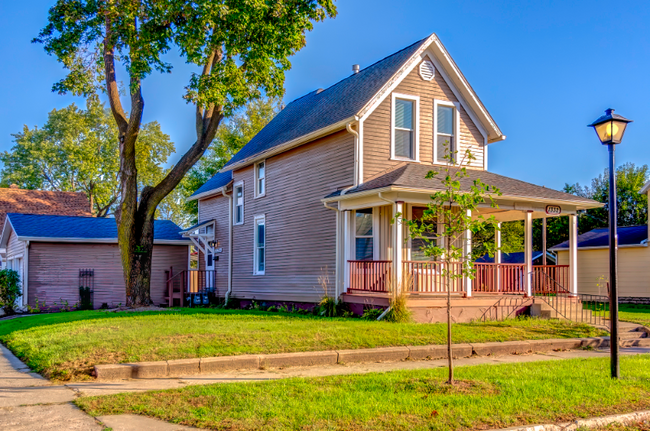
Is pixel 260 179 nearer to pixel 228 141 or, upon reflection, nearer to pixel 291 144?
pixel 291 144

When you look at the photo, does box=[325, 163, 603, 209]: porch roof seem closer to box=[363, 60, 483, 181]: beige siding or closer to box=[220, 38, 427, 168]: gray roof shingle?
box=[363, 60, 483, 181]: beige siding

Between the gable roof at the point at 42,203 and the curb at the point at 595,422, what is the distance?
35.1 meters

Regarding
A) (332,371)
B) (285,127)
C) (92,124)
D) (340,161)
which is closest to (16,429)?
(332,371)

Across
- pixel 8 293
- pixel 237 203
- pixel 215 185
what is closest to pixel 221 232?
pixel 237 203

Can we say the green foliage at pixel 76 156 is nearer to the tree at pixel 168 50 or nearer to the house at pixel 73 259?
the house at pixel 73 259

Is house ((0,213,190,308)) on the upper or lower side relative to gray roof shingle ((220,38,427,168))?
lower

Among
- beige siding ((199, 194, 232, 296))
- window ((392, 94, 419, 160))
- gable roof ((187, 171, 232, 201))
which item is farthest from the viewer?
gable roof ((187, 171, 232, 201))

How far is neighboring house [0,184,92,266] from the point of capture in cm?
3569

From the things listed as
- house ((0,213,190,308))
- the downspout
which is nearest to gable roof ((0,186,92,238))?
house ((0,213,190,308))

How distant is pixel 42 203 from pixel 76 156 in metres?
10.4

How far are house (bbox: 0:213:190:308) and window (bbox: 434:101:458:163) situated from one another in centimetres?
1379

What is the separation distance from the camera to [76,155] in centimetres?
4594

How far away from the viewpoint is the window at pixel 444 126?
1777 centimetres

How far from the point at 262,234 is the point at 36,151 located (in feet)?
111
